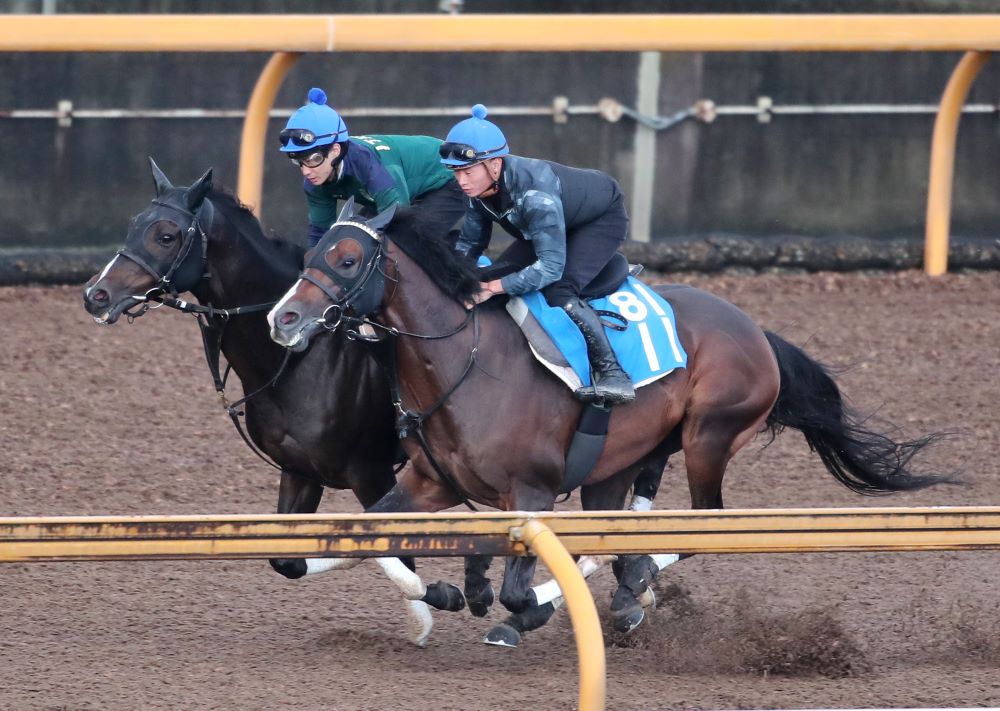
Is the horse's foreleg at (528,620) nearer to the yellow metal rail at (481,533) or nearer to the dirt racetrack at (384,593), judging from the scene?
the dirt racetrack at (384,593)

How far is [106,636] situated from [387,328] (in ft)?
4.57

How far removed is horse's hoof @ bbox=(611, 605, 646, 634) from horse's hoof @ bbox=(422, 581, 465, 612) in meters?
0.51

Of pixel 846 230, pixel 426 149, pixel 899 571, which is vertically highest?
pixel 426 149

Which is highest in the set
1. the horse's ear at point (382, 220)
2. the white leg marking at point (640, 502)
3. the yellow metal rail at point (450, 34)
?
Answer: the yellow metal rail at point (450, 34)

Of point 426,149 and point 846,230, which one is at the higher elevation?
point 426,149

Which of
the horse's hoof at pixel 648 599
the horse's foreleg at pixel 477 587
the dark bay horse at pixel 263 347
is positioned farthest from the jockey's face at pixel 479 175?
the horse's hoof at pixel 648 599

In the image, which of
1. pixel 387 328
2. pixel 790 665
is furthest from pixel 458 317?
pixel 790 665

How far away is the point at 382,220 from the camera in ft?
15.9

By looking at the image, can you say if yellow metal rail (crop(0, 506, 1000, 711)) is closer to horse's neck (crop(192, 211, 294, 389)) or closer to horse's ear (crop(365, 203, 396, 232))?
horse's ear (crop(365, 203, 396, 232))

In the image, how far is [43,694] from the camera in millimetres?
4492

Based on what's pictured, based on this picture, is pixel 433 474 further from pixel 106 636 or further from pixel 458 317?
pixel 106 636

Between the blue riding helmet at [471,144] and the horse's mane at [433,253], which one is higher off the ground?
the blue riding helmet at [471,144]

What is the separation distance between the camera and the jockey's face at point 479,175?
16.0 feet

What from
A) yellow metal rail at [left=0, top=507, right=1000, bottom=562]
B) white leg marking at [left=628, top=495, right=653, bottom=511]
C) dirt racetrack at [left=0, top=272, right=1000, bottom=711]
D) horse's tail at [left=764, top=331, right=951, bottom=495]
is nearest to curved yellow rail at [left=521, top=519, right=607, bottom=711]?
yellow metal rail at [left=0, top=507, right=1000, bottom=562]
